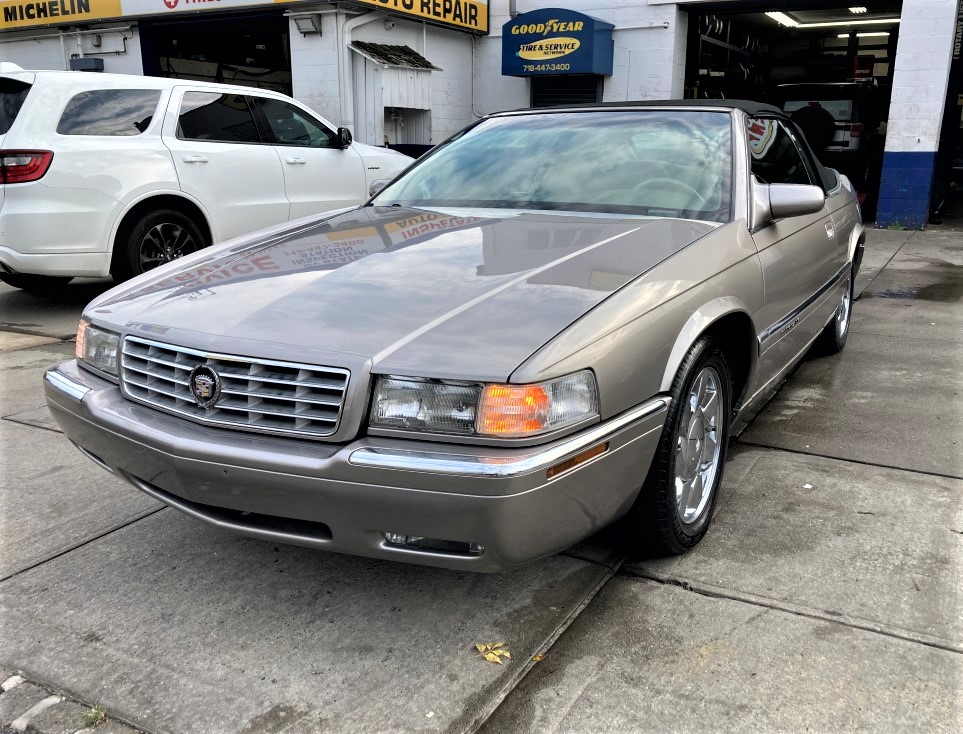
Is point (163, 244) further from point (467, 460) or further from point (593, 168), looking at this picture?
point (467, 460)

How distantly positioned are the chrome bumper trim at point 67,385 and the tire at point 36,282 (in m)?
4.15

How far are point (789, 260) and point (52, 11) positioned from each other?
1456 cm

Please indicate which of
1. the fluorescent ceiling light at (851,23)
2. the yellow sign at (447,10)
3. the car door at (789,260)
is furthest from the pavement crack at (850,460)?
the fluorescent ceiling light at (851,23)

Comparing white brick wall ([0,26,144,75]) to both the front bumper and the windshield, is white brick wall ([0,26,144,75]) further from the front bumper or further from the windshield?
the front bumper

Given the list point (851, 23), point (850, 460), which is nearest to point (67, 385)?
point (850, 460)

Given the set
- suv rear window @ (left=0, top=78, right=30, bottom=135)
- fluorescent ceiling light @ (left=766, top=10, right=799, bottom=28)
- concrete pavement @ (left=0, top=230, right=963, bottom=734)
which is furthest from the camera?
fluorescent ceiling light @ (left=766, top=10, right=799, bottom=28)

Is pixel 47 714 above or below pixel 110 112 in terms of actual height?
below

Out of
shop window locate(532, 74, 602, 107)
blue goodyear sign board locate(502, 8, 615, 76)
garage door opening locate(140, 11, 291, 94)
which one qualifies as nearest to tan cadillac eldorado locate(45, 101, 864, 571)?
blue goodyear sign board locate(502, 8, 615, 76)

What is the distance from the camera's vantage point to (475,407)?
6.82 feet

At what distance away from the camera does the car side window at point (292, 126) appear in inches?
292

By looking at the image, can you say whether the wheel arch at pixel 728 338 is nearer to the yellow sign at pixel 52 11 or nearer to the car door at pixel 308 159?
the car door at pixel 308 159

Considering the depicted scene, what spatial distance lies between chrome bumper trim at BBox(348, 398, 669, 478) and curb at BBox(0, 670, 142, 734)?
2.86 ft

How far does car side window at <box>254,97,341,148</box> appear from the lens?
292 inches

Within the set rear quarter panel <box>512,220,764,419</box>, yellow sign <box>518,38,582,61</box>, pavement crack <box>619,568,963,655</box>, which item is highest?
yellow sign <box>518,38,582,61</box>
